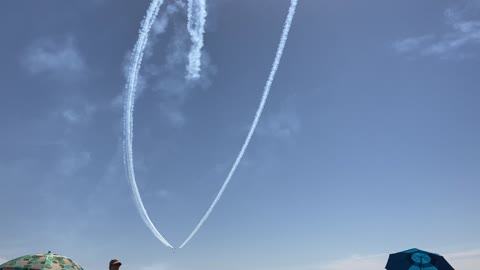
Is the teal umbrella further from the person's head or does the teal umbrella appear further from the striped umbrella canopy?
the striped umbrella canopy

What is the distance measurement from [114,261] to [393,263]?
16772mm

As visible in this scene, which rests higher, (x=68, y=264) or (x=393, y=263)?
(x=393, y=263)

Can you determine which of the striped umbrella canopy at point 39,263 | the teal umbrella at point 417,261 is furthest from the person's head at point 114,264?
the teal umbrella at point 417,261

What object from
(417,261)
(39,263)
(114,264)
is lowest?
(39,263)

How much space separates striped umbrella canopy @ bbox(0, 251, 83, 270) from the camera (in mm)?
16969

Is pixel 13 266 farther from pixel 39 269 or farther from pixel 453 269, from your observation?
pixel 453 269

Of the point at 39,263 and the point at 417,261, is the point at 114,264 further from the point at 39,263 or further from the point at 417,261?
the point at 417,261

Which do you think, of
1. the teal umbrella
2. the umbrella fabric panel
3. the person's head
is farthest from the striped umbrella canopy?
the teal umbrella

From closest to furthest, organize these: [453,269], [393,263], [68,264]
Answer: [68,264]
[453,269]
[393,263]

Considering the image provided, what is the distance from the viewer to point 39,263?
17109mm

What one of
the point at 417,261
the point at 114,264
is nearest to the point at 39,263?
the point at 114,264

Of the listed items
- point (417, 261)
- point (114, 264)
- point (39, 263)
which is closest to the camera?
point (39, 263)

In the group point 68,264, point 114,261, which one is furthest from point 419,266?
point 68,264

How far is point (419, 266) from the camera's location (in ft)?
76.9
